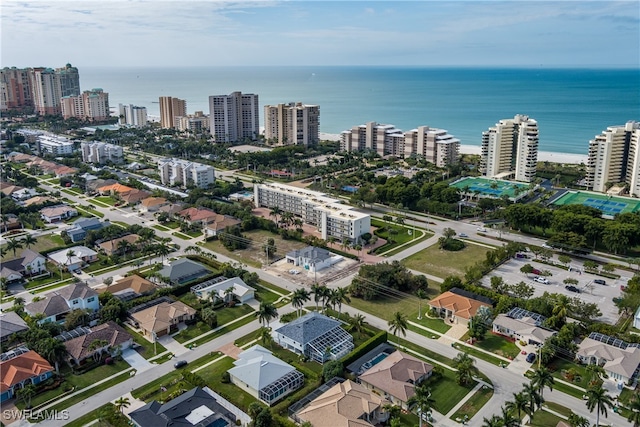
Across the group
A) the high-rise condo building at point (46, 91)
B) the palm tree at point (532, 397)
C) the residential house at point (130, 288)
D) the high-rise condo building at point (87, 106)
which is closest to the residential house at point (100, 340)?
the residential house at point (130, 288)

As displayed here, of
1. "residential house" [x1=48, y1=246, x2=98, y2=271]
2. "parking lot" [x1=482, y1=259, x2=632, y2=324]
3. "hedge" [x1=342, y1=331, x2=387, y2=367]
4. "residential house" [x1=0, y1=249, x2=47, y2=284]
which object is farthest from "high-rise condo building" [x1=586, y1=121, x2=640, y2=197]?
"residential house" [x1=0, y1=249, x2=47, y2=284]

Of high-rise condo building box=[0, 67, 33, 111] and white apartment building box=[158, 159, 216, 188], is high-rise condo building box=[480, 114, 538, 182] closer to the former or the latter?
white apartment building box=[158, 159, 216, 188]

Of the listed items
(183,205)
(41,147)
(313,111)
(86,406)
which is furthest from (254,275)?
(41,147)

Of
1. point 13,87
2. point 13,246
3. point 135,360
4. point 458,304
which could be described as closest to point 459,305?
point 458,304

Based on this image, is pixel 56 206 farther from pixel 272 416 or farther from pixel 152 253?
pixel 272 416

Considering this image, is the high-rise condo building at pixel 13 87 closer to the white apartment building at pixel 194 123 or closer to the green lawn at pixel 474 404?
the white apartment building at pixel 194 123
